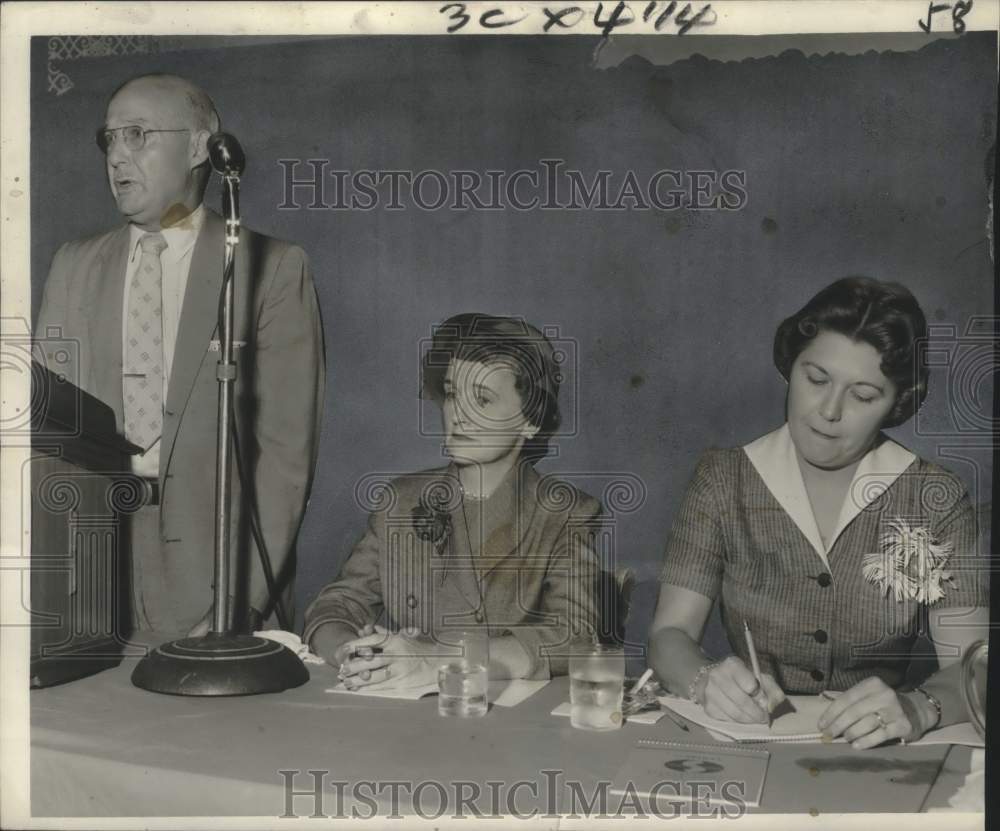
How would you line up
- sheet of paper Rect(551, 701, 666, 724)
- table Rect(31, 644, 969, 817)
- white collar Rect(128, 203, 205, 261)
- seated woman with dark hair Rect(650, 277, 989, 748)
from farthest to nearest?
1. white collar Rect(128, 203, 205, 261)
2. seated woman with dark hair Rect(650, 277, 989, 748)
3. sheet of paper Rect(551, 701, 666, 724)
4. table Rect(31, 644, 969, 817)

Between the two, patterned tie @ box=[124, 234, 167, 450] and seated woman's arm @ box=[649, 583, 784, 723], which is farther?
patterned tie @ box=[124, 234, 167, 450]

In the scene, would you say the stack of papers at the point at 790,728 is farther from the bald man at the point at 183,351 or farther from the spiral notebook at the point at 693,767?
the bald man at the point at 183,351

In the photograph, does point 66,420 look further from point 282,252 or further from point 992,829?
point 992,829

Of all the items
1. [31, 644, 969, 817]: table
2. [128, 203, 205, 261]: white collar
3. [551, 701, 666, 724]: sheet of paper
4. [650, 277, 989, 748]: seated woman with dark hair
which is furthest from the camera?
[128, 203, 205, 261]: white collar

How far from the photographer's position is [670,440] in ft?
8.94

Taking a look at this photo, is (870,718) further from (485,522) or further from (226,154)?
(226,154)

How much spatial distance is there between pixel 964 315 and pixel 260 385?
1.56 metres

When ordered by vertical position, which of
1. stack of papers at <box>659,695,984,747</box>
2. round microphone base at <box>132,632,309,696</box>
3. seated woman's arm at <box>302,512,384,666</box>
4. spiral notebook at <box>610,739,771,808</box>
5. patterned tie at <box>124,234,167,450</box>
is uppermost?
patterned tie at <box>124,234,167,450</box>

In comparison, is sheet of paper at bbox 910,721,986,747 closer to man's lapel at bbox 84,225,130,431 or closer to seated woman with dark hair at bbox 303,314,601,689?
seated woman with dark hair at bbox 303,314,601,689

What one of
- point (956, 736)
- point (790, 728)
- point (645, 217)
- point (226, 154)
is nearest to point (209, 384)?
point (226, 154)

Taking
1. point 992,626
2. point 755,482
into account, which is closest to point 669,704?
point 755,482

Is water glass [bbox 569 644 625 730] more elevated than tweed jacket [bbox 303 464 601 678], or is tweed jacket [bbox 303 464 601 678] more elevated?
tweed jacket [bbox 303 464 601 678]

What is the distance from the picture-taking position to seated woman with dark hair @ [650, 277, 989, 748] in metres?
2.67

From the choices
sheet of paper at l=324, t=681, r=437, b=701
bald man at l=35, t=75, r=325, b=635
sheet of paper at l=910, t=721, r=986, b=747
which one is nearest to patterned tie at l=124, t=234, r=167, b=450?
bald man at l=35, t=75, r=325, b=635
